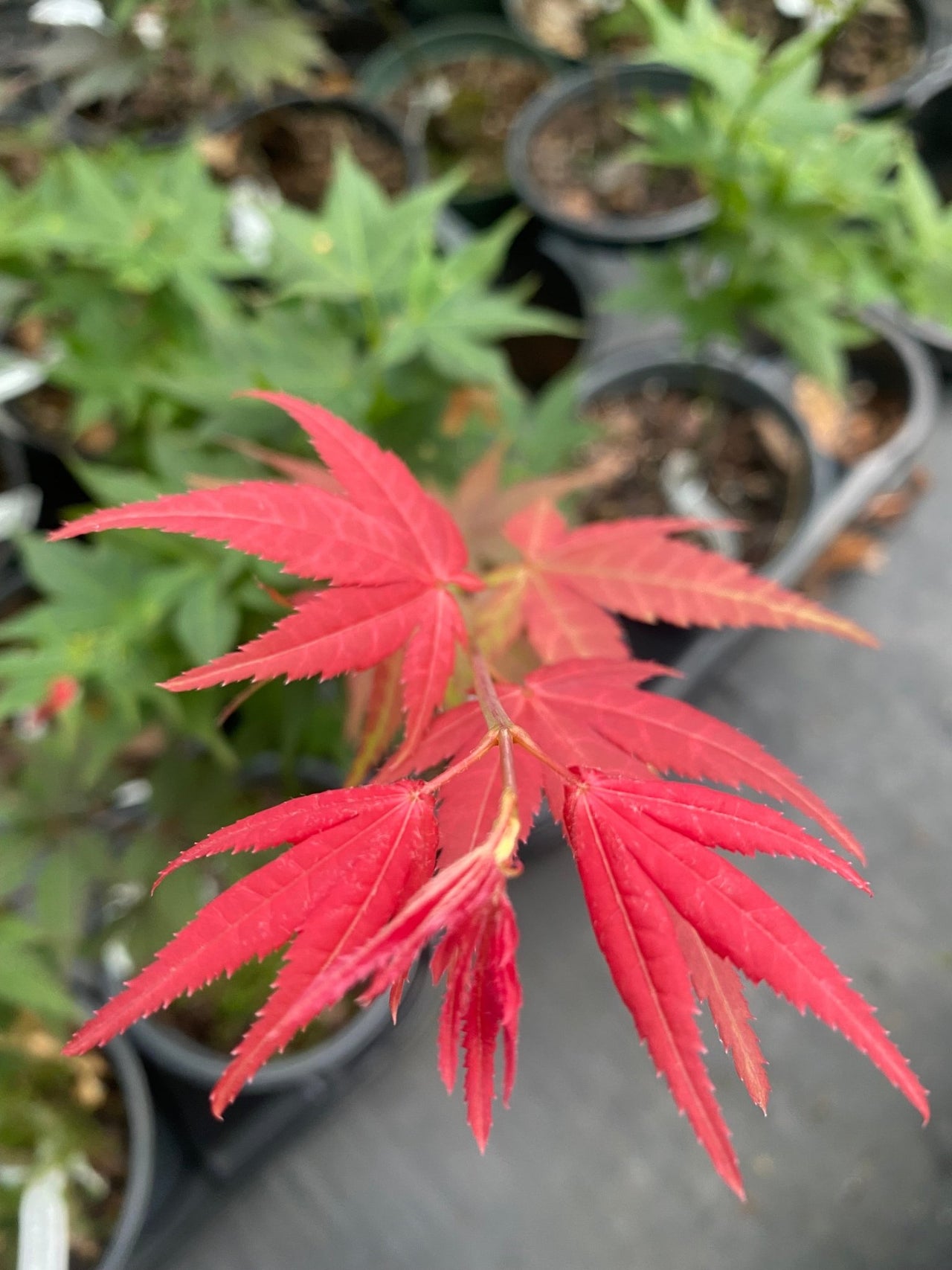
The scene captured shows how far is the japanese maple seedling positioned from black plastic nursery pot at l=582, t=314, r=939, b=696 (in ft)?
2.59

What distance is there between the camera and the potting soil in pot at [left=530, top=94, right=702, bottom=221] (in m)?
1.63

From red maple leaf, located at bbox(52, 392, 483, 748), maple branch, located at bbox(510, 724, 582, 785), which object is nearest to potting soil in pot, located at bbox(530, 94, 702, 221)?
red maple leaf, located at bbox(52, 392, 483, 748)

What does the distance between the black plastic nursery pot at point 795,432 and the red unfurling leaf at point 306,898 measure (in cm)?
92

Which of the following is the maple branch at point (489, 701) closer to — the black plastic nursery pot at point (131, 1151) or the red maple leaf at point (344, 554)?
the red maple leaf at point (344, 554)

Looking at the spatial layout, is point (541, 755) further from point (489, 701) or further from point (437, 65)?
point (437, 65)

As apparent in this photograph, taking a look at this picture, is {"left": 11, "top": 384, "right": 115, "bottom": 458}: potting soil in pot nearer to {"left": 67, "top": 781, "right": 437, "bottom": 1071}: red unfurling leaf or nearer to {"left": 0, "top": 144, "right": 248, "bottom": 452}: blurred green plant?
{"left": 0, "top": 144, "right": 248, "bottom": 452}: blurred green plant

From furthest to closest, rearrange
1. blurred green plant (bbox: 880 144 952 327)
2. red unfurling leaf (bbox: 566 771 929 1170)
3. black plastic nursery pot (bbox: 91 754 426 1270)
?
1. black plastic nursery pot (bbox: 91 754 426 1270)
2. blurred green plant (bbox: 880 144 952 327)
3. red unfurling leaf (bbox: 566 771 929 1170)

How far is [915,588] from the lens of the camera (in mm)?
A: 1468

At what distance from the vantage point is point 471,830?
0.38 m

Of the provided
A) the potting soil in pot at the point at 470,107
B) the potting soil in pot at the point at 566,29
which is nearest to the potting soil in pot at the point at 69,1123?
the potting soil in pot at the point at 470,107

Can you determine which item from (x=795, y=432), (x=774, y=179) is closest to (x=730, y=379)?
(x=795, y=432)

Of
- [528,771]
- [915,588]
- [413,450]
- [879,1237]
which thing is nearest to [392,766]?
[528,771]

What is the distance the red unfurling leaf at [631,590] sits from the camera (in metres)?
0.49

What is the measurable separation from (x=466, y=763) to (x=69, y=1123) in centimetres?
77
